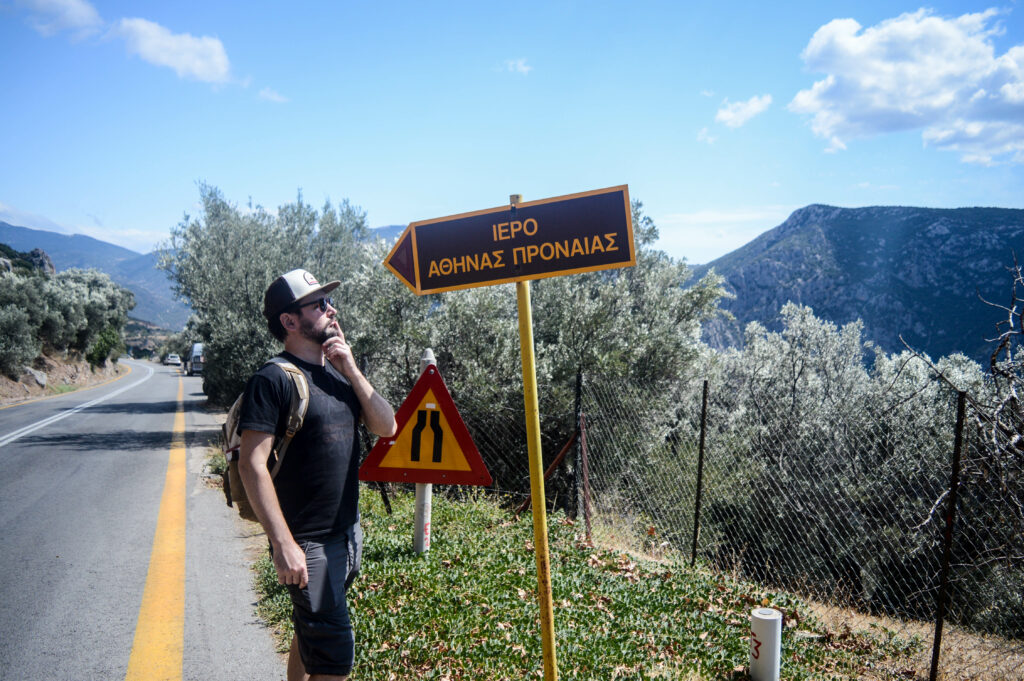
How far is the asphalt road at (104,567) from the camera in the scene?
12.0 feet

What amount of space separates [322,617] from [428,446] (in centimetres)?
193

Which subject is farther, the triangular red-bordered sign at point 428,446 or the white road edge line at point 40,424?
the white road edge line at point 40,424

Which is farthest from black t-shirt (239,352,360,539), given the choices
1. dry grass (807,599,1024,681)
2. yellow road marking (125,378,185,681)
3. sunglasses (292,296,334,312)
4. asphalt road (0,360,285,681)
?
dry grass (807,599,1024,681)

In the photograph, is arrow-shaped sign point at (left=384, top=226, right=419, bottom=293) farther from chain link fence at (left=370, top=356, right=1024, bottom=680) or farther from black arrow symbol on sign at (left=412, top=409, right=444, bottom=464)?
chain link fence at (left=370, top=356, right=1024, bottom=680)

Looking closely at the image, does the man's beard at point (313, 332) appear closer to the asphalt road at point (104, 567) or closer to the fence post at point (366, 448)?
the fence post at point (366, 448)

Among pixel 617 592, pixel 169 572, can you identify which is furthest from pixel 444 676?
pixel 169 572

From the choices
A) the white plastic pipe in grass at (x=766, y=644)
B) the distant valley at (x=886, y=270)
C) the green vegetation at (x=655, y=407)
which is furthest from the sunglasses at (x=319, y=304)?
the distant valley at (x=886, y=270)

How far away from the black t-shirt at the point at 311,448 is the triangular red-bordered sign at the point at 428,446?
1.58 metres

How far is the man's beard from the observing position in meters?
2.54

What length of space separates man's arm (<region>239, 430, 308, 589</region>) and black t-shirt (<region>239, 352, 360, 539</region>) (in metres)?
0.07

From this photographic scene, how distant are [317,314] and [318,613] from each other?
112 cm

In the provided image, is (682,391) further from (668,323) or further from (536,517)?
(536,517)

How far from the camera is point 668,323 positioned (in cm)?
1681

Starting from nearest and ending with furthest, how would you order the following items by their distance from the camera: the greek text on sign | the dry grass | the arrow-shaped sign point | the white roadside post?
the greek text on sign, the arrow-shaped sign point, the dry grass, the white roadside post
